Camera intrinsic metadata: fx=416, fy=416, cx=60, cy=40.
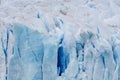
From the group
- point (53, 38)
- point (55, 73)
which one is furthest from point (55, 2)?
point (55, 73)

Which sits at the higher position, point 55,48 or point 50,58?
point 55,48

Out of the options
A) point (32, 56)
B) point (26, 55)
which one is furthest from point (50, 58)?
point (26, 55)

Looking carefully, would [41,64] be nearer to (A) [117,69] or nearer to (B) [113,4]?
(A) [117,69]

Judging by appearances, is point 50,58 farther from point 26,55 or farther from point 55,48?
point 26,55

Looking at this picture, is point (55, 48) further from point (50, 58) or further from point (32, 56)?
point (32, 56)
